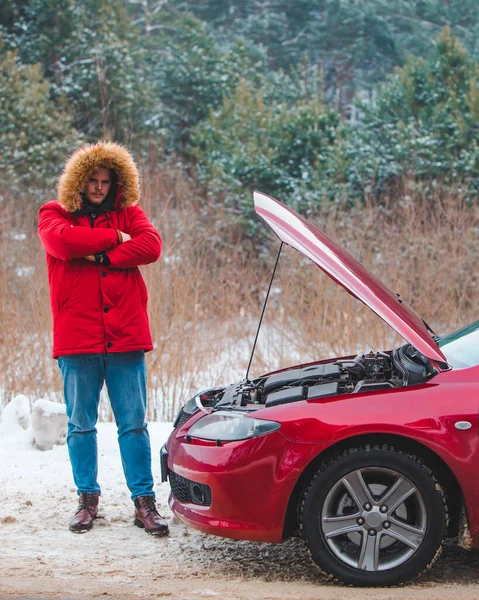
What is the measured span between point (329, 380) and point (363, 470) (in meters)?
0.66

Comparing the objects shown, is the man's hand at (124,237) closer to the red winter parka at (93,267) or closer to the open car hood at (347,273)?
the red winter parka at (93,267)

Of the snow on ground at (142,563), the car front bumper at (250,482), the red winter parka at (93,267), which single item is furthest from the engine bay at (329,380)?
the snow on ground at (142,563)

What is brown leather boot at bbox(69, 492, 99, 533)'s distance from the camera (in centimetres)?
503

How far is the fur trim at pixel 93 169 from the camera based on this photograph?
16.4 ft

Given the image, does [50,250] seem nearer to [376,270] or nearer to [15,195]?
[376,270]

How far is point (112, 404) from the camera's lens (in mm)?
5059

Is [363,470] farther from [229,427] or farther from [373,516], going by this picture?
[229,427]

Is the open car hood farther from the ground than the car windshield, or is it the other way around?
the open car hood

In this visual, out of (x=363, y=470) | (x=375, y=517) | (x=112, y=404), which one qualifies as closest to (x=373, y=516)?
(x=375, y=517)

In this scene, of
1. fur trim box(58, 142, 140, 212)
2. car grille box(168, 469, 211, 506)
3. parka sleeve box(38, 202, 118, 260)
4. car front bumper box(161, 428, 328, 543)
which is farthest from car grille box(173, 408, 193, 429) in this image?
fur trim box(58, 142, 140, 212)

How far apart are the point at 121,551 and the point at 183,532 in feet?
1.39

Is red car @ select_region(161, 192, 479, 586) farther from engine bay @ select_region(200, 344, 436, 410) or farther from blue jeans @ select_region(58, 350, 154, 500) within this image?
blue jeans @ select_region(58, 350, 154, 500)

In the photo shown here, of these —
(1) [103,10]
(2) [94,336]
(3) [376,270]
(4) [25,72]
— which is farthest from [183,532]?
(1) [103,10]

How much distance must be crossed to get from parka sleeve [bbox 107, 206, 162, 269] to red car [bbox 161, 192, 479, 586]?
113 cm
